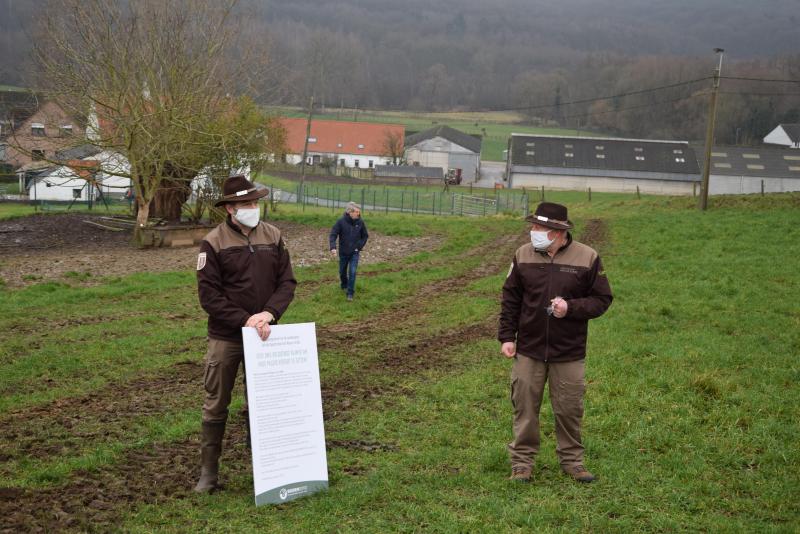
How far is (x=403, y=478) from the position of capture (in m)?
6.54

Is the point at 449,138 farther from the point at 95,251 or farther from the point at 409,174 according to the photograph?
the point at 95,251

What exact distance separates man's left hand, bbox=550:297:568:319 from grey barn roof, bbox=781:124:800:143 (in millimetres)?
111220

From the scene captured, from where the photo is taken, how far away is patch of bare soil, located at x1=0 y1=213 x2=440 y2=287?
1895 cm

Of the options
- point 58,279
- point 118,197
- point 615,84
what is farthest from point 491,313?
point 615,84

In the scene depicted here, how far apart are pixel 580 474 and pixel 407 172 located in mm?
82209

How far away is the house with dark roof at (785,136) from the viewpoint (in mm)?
104562

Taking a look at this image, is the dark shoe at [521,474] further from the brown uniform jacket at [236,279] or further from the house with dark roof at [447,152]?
the house with dark roof at [447,152]

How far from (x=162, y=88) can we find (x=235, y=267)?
2077cm

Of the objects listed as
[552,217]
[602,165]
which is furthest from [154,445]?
[602,165]

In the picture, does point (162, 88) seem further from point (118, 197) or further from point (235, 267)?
point (118, 197)

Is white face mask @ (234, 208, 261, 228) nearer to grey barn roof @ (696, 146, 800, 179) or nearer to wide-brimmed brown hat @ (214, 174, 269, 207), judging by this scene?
wide-brimmed brown hat @ (214, 174, 269, 207)

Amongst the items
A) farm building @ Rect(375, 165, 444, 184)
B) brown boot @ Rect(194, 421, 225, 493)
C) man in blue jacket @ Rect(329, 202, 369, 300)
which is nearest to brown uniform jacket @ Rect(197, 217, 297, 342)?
brown boot @ Rect(194, 421, 225, 493)

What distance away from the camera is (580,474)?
255 inches

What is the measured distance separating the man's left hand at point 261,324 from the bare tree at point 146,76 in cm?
1935
